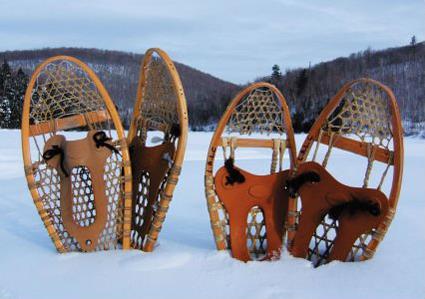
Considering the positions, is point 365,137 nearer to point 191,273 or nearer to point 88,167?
point 191,273

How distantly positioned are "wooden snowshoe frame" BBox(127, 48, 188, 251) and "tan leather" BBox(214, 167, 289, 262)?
253 millimetres

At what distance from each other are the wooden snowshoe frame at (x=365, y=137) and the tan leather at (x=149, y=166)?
2.19ft

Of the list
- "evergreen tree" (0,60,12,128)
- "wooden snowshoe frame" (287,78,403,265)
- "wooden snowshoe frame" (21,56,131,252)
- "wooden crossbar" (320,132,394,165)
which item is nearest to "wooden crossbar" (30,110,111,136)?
"wooden snowshoe frame" (21,56,131,252)

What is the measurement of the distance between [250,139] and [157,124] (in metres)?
0.53

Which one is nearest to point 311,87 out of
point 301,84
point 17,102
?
point 301,84

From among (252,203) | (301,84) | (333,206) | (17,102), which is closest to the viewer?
(333,206)

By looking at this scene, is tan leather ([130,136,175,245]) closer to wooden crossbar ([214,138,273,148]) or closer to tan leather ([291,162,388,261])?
wooden crossbar ([214,138,273,148])

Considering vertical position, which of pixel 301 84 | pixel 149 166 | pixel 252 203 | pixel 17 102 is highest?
pixel 301 84

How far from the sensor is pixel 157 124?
2258 mm

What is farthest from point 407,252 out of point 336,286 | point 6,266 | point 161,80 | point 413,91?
point 413,91

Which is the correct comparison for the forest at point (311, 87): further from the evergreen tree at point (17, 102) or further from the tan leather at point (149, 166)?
the tan leather at point (149, 166)

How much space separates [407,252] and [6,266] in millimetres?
1937

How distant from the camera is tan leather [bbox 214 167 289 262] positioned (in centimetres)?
203

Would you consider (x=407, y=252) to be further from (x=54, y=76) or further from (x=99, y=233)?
(x=54, y=76)
